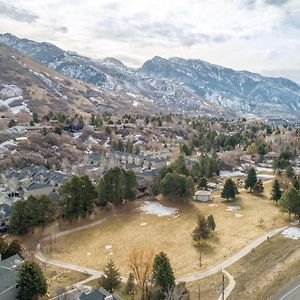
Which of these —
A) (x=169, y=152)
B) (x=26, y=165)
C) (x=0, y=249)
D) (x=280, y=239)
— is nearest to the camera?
(x=0, y=249)

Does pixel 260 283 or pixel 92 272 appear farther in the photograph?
pixel 92 272

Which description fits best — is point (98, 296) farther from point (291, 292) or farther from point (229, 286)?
point (291, 292)

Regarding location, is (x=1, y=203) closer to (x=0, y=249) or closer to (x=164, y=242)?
(x=0, y=249)

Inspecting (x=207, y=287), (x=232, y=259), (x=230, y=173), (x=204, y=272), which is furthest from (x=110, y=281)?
(x=230, y=173)

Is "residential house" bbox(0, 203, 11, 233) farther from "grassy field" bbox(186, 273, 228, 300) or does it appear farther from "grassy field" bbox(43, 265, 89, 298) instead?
"grassy field" bbox(186, 273, 228, 300)

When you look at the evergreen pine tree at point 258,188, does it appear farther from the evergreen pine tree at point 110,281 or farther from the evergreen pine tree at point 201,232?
the evergreen pine tree at point 110,281

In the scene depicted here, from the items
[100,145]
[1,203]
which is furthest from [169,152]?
[1,203]
